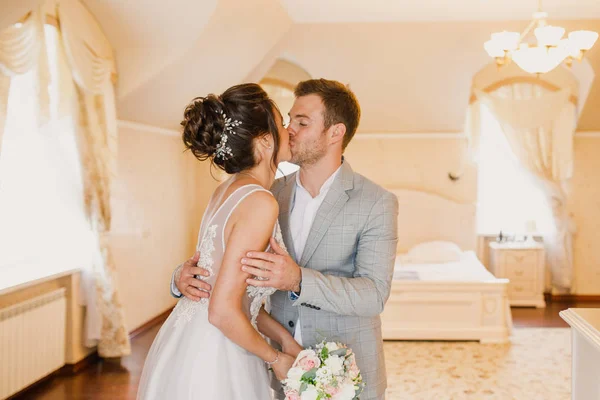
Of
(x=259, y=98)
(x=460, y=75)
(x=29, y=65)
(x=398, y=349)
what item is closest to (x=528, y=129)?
(x=460, y=75)

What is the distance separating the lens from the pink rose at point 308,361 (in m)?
1.67

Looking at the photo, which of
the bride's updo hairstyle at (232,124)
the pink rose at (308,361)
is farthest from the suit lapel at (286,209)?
the pink rose at (308,361)

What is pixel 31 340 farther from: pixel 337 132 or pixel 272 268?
pixel 272 268

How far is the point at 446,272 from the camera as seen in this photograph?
6.11 metres

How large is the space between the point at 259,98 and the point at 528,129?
6.27m

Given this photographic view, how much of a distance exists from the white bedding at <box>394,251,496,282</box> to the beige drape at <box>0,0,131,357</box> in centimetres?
250

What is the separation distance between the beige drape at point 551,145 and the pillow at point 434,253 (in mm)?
1280

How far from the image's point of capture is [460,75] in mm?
6852

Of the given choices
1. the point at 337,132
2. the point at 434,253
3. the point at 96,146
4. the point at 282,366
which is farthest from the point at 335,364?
the point at 434,253

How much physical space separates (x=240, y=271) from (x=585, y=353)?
1.20 metres

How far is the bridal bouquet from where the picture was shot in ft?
5.39

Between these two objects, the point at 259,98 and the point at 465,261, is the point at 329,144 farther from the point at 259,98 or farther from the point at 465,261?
the point at 465,261

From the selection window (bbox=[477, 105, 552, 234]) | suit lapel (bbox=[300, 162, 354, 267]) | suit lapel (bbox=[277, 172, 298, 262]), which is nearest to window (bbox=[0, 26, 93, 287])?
suit lapel (bbox=[277, 172, 298, 262])

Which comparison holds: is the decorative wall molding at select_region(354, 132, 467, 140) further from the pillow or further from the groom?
the groom
